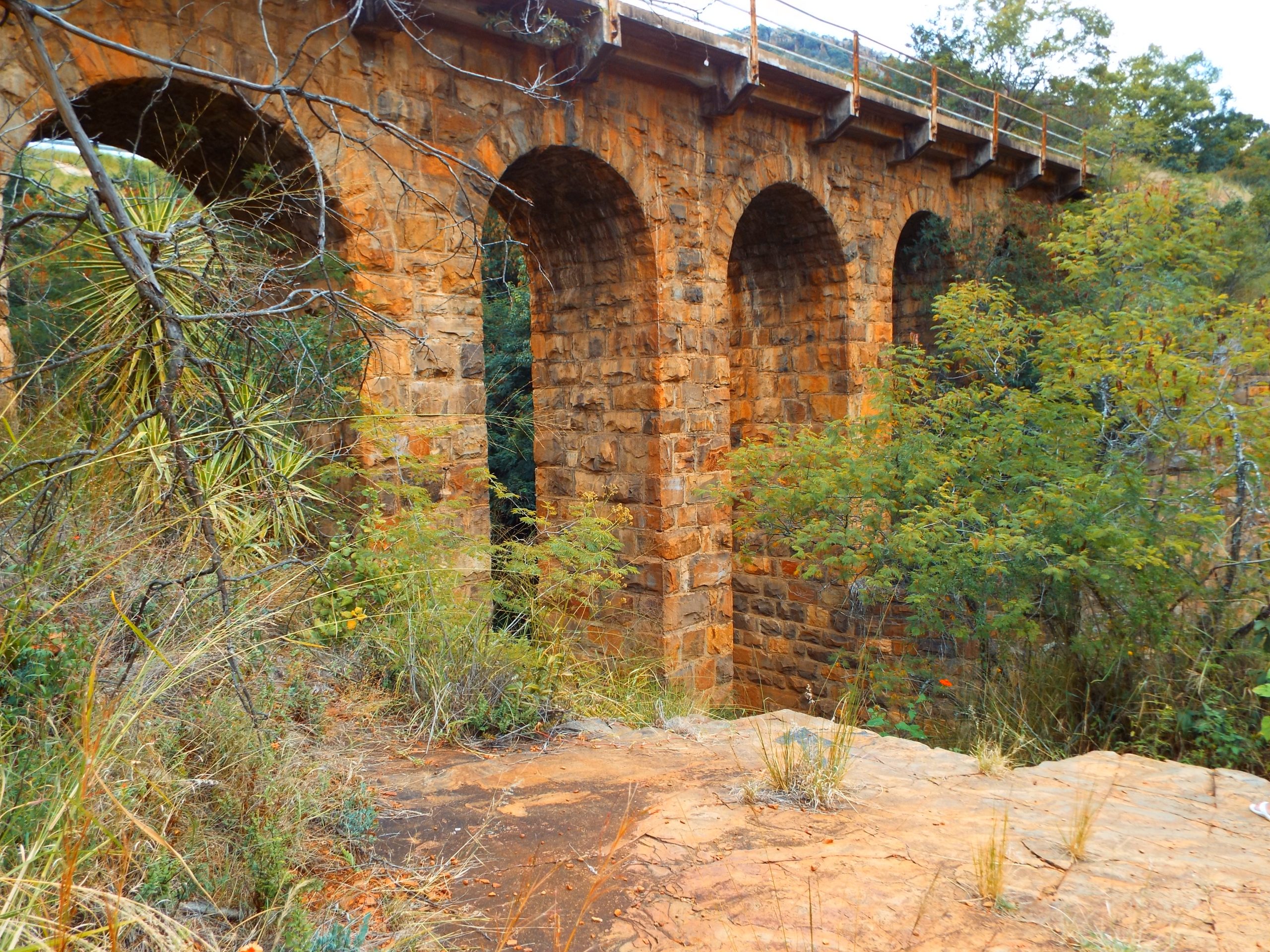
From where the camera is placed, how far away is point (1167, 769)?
364 cm

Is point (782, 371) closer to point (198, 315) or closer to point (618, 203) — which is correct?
point (618, 203)

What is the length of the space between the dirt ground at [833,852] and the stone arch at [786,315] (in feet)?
20.4

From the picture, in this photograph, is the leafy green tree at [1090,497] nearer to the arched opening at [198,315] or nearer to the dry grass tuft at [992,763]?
the dry grass tuft at [992,763]

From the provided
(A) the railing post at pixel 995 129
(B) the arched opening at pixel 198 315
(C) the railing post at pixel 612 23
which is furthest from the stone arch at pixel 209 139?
(A) the railing post at pixel 995 129

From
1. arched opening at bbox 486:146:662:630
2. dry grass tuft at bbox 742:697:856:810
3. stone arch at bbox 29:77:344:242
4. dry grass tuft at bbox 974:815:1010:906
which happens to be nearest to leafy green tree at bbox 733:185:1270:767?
arched opening at bbox 486:146:662:630

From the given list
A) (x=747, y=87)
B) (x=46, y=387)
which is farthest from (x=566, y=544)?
(x=747, y=87)

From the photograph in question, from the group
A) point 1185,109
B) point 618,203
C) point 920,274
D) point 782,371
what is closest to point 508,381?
point 782,371

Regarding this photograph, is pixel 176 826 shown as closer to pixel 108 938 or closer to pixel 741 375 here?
pixel 108 938

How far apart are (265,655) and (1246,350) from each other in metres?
6.07

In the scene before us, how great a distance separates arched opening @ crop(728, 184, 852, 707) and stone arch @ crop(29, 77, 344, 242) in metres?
4.65

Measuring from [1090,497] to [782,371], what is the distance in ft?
16.0

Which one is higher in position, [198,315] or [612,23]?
[612,23]

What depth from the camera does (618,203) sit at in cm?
743

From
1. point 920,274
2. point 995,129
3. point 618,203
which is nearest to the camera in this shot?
point 618,203
